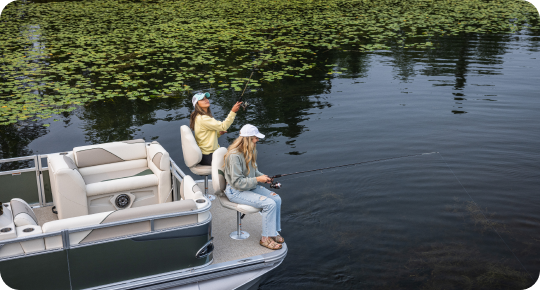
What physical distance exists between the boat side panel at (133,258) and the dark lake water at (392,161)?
44.7 inches

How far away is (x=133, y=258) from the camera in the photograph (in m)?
3.87

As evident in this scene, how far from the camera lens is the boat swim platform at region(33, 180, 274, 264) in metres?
4.42

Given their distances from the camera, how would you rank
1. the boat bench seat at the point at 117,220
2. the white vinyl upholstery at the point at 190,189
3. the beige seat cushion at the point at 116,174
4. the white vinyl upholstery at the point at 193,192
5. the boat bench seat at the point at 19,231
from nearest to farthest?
the boat bench seat at the point at 19,231
the boat bench seat at the point at 117,220
the white vinyl upholstery at the point at 193,192
the white vinyl upholstery at the point at 190,189
the beige seat cushion at the point at 116,174

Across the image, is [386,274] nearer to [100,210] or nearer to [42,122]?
[100,210]

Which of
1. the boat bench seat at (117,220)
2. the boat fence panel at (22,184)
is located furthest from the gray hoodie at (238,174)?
the boat fence panel at (22,184)

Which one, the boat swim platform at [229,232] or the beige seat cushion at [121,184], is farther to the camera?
the beige seat cushion at [121,184]

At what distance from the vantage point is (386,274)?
4828mm

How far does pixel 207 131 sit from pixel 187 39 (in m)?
11.4

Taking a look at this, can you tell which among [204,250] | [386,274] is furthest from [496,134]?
[204,250]

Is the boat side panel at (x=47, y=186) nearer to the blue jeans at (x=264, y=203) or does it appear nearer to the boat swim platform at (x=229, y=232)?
the boat swim platform at (x=229, y=232)

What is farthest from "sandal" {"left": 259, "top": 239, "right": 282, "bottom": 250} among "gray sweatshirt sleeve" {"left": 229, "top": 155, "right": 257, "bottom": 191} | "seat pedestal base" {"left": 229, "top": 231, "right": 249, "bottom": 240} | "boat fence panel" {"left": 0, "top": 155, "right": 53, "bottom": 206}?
"boat fence panel" {"left": 0, "top": 155, "right": 53, "bottom": 206}

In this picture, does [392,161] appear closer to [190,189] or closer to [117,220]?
[190,189]

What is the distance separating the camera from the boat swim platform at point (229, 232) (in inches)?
174

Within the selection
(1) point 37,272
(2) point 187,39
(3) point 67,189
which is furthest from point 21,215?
(2) point 187,39
